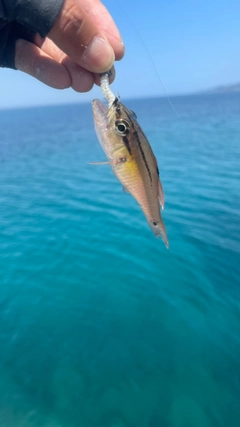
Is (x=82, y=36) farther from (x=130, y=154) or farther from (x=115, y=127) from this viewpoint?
(x=130, y=154)

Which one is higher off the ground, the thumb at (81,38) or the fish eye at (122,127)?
the thumb at (81,38)

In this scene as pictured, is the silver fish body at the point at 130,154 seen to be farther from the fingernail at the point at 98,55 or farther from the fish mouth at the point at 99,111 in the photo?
the fingernail at the point at 98,55

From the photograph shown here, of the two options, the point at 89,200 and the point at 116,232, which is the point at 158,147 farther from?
the point at 116,232

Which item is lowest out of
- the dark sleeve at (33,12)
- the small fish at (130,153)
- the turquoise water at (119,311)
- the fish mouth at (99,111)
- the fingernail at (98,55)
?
the turquoise water at (119,311)

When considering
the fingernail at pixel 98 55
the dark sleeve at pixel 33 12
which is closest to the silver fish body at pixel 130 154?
the fingernail at pixel 98 55

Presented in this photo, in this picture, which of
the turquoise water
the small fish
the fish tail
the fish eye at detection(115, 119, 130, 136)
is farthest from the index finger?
the turquoise water

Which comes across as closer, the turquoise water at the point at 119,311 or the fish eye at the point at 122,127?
the fish eye at the point at 122,127
